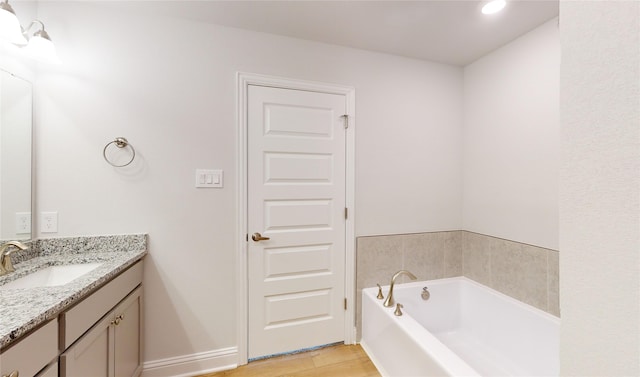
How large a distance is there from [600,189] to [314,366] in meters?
2.00

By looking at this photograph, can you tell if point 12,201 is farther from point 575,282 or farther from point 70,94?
point 575,282

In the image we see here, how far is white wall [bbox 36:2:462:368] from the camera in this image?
1609 millimetres

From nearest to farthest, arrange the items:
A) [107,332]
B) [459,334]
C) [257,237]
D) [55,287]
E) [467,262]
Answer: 1. [55,287]
2. [107,332]
3. [257,237]
4. [459,334]
5. [467,262]

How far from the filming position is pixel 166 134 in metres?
1.76

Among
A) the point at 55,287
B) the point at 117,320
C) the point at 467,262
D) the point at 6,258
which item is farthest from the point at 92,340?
the point at 467,262

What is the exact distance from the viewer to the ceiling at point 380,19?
64.7 inches

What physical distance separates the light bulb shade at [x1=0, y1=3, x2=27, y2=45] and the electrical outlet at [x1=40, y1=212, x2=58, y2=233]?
0.94 meters

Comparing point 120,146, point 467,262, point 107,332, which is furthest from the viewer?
point 467,262

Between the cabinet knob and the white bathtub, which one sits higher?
the cabinet knob

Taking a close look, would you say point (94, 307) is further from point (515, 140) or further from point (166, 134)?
point (515, 140)

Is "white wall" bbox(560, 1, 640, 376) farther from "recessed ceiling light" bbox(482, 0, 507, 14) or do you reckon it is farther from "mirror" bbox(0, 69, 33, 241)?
"mirror" bbox(0, 69, 33, 241)

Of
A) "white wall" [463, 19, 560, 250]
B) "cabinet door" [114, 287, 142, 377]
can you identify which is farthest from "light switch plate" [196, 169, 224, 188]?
"white wall" [463, 19, 560, 250]

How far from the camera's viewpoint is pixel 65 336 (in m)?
1.03

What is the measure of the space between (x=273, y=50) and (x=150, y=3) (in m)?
0.79
